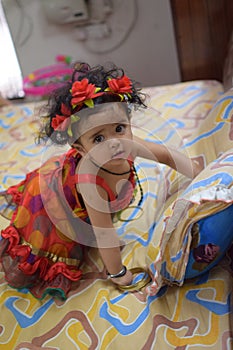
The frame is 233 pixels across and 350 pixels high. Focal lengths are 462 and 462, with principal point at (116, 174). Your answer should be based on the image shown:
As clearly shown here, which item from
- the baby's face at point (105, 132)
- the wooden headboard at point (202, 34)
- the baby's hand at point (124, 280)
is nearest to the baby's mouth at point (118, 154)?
the baby's face at point (105, 132)

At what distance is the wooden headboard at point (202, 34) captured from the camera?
2.13m

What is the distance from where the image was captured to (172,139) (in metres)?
1.38

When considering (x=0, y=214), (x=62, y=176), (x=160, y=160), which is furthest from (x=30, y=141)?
(x=160, y=160)

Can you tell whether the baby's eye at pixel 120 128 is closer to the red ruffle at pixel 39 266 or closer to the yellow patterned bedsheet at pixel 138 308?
the yellow patterned bedsheet at pixel 138 308

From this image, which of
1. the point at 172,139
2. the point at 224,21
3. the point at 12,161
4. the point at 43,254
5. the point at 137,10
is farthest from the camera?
the point at 137,10

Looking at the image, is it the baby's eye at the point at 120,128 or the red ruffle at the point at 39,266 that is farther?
the red ruffle at the point at 39,266

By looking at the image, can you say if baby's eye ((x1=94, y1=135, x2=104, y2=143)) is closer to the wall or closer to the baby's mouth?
the baby's mouth

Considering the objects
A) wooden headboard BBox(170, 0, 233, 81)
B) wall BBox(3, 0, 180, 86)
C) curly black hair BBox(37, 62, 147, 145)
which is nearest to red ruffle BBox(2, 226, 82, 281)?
curly black hair BBox(37, 62, 147, 145)

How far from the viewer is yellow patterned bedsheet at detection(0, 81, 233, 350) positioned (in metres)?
0.99

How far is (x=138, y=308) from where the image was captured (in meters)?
1.06

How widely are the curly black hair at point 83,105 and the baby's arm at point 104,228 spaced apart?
14cm

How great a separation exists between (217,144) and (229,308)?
467 mm

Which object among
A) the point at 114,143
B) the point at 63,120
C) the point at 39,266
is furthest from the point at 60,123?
the point at 39,266

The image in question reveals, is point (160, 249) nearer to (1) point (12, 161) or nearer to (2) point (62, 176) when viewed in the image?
(2) point (62, 176)
